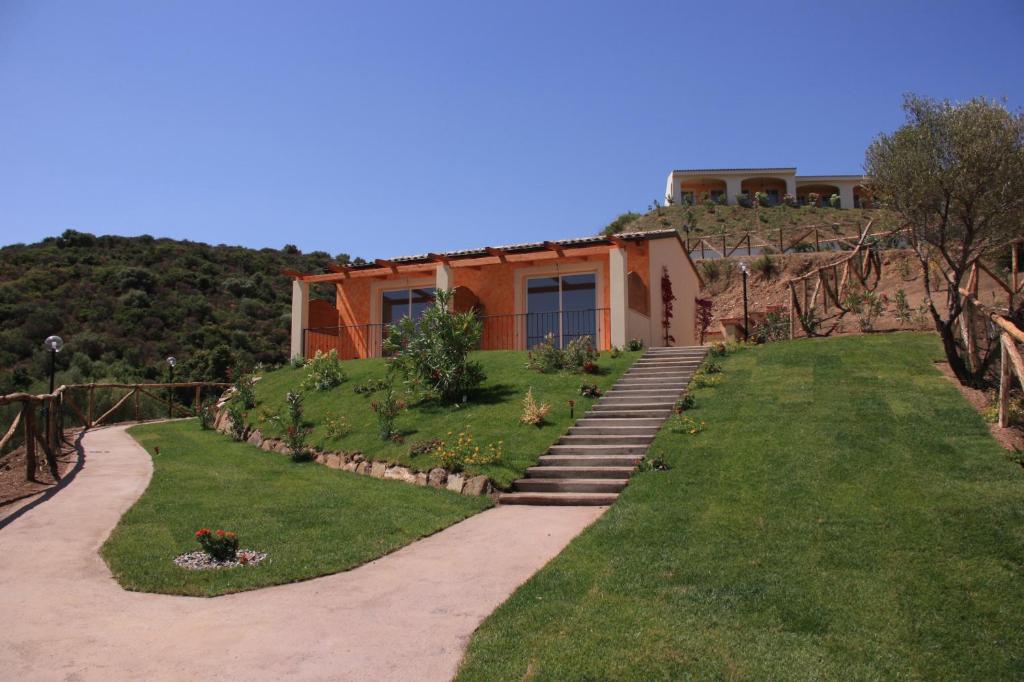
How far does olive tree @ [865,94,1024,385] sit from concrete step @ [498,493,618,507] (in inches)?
278

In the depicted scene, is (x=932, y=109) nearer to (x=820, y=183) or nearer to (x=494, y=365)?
(x=494, y=365)

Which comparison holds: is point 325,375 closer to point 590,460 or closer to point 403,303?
point 403,303

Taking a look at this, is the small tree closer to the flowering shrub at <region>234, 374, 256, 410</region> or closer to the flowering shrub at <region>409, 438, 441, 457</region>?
the flowering shrub at <region>409, 438, 441, 457</region>

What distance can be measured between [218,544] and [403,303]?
16.8 meters

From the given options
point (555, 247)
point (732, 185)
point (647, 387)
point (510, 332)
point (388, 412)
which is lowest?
point (388, 412)

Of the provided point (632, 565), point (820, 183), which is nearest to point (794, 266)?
point (820, 183)

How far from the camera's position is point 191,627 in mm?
5461

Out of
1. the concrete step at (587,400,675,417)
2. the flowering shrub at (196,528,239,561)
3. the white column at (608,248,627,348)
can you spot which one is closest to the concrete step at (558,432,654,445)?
the concrete step at (587,400,675,417)

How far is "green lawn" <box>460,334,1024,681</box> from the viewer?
191 inches

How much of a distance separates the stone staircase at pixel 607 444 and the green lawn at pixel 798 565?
0.55 metres

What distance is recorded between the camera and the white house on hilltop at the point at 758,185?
195 feet

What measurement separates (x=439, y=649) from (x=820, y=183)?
6272 cm

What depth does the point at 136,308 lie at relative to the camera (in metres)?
43.4

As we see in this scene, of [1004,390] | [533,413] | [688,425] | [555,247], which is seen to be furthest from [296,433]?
[1004,390]
